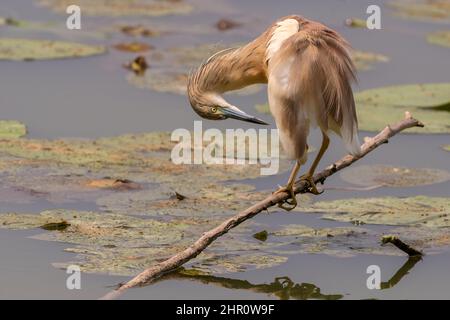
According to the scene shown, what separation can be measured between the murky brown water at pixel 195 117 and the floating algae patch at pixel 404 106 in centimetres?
16

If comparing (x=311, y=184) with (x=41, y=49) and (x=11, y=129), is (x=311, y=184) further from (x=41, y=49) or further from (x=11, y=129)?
(x=41, y=49)

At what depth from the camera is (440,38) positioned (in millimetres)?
11422

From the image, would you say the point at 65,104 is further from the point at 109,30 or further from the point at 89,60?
the point at 109,30

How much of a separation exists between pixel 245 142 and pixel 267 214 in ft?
4.22

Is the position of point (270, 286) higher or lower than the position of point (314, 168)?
lower

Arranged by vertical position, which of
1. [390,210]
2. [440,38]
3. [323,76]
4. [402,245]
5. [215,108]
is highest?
[440,38]

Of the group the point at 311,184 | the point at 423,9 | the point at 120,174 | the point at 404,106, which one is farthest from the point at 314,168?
the point at 423,9

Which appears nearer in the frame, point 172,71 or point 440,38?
point 172,71

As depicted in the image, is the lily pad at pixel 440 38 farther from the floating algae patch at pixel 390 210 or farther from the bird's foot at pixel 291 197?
the bird's foot at pixel 291 197

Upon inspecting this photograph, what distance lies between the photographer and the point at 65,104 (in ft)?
30.3

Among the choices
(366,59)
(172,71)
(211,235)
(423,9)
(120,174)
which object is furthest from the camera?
(423,9)

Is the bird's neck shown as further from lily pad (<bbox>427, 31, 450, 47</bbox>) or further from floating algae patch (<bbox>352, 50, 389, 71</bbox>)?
lily pad (<bbox>427, 31, 450, 47</bbox>)

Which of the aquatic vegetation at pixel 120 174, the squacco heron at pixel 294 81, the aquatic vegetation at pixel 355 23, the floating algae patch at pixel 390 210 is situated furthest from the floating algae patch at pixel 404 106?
the aquatic vegetation at pixel 355 23

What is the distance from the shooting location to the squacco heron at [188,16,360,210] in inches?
242
